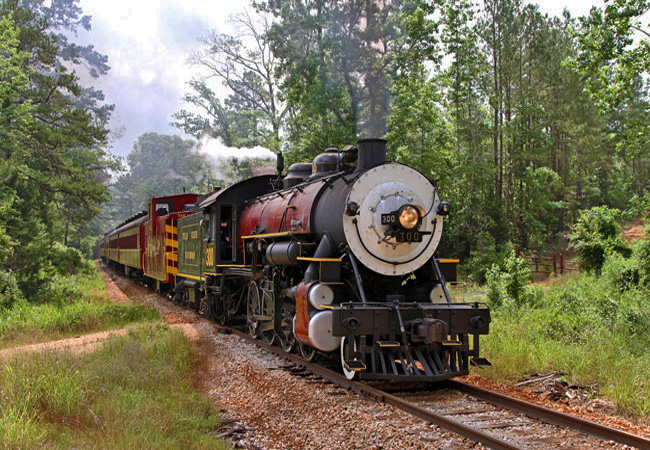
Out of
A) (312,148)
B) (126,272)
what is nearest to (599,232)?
(312,148)

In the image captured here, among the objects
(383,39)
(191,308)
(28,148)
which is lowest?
(191,308)

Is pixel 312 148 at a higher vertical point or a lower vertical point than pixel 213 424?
higher

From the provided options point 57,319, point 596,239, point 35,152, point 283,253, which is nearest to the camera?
point 283,253

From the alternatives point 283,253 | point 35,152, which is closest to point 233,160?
point 35,152

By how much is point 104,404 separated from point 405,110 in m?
18.8

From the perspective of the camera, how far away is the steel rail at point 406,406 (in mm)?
4504

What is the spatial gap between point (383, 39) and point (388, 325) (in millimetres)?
21396

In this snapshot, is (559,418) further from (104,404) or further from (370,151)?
(104,404)

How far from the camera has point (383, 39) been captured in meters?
25.0

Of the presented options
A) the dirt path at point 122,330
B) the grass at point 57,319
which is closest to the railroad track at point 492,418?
the dirt path at point 122,330

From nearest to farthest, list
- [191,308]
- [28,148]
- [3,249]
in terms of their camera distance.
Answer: [3,249] → [191,308] → [28,148]

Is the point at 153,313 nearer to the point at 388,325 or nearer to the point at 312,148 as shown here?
the point at 388,325

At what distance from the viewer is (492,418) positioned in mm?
5340

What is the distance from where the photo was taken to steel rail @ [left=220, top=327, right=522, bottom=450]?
14.8 ft
